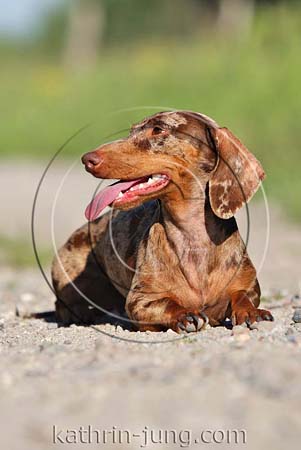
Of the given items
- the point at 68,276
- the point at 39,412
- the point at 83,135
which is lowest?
the point at 83,135

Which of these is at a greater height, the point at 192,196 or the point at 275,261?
the point at 192,196

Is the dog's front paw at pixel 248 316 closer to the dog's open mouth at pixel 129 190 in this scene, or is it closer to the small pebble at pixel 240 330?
the small pebble at pixel 240 330

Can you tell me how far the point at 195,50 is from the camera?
2512 centimetres

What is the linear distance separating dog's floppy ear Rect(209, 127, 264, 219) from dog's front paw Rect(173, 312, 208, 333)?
22.0 inches

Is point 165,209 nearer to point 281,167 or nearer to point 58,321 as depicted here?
point 58,321

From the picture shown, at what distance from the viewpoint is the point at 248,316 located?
5.65 m

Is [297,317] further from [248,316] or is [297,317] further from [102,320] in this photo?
[102,320]

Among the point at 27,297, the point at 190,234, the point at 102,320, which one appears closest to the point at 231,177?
the point at 190,234

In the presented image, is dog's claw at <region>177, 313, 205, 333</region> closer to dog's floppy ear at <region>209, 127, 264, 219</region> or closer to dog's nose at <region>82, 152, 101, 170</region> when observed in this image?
dog's floppy ear at <region>209, 127, 264, 219</region>

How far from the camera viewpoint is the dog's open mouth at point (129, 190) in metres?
5.62

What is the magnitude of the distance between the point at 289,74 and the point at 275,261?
10.9 metres

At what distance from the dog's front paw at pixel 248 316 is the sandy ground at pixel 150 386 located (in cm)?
9

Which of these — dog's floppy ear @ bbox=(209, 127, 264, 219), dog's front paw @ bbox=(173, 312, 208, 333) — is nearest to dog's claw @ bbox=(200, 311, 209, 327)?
dog's front paw @ bbox=(173, 312, 208, 333)

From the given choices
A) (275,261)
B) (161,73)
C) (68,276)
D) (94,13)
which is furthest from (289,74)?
(94,13)
